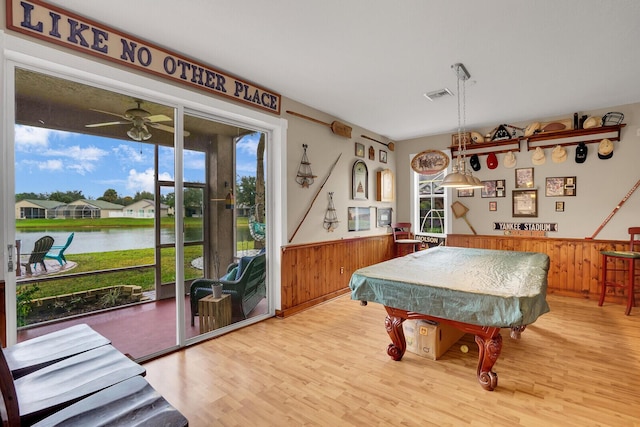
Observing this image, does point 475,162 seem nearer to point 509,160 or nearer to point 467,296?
point 509,160

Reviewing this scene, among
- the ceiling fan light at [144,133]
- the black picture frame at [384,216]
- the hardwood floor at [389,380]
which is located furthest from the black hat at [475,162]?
the ceiling fan light at [144,133]

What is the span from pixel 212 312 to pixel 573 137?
553cm

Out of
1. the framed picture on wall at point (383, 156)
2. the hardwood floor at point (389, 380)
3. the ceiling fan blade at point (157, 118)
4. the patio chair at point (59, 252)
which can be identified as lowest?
the hardwood floor at point (389, 380)

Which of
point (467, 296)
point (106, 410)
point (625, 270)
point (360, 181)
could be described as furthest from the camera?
point (360, 181)

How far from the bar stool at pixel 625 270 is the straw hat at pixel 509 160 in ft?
5.55

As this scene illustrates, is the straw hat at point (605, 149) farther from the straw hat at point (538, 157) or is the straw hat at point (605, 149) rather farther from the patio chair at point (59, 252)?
the patio chair at point (59, 252)

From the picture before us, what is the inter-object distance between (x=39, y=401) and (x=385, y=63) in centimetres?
331

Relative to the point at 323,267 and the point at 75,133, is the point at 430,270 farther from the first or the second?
the point at 75,133

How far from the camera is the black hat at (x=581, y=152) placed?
14.5 feet

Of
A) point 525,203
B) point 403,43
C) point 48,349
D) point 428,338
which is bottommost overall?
point 428,338

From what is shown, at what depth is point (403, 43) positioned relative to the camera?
8.45 ft

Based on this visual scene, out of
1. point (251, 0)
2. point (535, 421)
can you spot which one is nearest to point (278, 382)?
point (535, 421)

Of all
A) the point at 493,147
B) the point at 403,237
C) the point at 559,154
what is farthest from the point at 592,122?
the point at 403,237

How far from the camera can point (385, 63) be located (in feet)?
9.64
